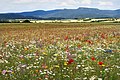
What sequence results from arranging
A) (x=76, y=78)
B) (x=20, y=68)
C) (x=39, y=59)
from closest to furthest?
(x=76, y=78) < (x=20, y=68) < (x=39, y=59)

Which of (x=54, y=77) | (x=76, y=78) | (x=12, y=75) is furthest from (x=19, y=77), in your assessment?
(x=76, y=78)

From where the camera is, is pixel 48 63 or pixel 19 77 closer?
pixel 19 77

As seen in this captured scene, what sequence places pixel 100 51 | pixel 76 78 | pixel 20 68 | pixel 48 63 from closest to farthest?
pixel 76 78 → pixel 20 68 → pixel 48 63 → pixel 100 51

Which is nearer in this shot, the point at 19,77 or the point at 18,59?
the point at 19,77

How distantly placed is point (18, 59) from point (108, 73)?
3398 mm

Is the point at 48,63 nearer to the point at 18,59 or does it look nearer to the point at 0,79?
the point at 18,59

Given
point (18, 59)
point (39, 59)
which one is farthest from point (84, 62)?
point (18, 59)

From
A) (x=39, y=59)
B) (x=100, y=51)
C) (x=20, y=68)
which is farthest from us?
(x=100, y=51)

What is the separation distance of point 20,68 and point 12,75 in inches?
32.4

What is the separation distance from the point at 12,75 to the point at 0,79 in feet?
1.05

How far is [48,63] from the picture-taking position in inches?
367

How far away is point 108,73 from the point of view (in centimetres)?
782

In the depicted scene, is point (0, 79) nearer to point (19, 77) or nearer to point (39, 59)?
point (19, 77)

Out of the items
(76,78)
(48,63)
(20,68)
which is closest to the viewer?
(76,78)
